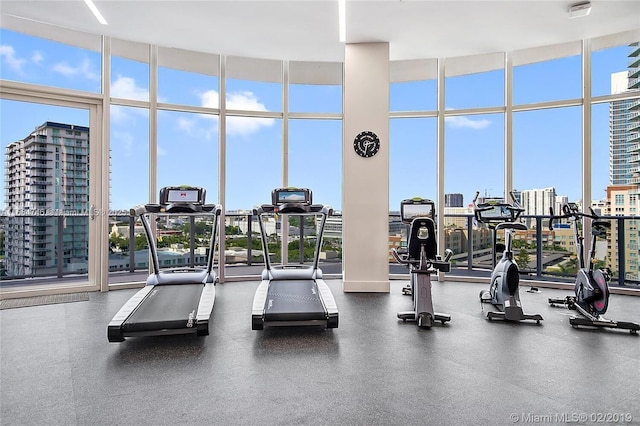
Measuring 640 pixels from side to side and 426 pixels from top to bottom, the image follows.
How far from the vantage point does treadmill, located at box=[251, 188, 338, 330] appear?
11.9 ft

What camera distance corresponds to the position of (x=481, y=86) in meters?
6.23

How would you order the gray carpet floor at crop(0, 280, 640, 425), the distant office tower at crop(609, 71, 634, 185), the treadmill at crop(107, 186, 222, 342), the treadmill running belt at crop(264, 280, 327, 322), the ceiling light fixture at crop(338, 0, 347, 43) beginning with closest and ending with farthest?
1. the gray carpet floor at crop(0, 280, 640, 425)
2. the treadmill at crop(107, 186, 222, 342)
3. the treadmill running belt at crop(264, 280, 327, 322)
4. the ceiling light fixture at crop(338, 0, 347, 43)
5. the distant office tower at crop(609, 71, 634, 185)

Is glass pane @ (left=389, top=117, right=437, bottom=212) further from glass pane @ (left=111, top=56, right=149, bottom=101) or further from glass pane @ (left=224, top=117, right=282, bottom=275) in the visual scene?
glass pane @ (left=111, top=56, right=149, bottom=101)

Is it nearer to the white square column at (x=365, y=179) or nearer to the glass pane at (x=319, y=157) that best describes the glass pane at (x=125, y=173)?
the glass pane at (x=319, y=157)

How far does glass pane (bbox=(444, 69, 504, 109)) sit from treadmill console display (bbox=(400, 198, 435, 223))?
7.68 ft

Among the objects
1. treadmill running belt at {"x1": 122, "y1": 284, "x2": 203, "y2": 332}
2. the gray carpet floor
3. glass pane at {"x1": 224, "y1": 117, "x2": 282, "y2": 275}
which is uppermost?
glass pane at {"x1": 224, "y1": 117, "x2": 282, "y2": 275}

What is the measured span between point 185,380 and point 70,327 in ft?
6.56

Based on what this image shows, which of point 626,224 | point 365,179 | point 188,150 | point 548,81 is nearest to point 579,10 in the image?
point 548,81

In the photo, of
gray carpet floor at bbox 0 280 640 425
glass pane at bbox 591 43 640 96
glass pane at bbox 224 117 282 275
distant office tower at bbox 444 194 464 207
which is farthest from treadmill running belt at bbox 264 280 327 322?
glass pane at bbox 591 43 640 96

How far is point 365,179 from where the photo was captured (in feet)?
18.4

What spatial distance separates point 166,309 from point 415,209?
3127 millimetres

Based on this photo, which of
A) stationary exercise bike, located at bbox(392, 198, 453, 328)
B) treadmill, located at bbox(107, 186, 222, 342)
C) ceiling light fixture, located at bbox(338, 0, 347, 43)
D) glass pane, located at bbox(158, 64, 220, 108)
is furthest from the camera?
glass pane, located at bbox(158, 64, 220, 108)

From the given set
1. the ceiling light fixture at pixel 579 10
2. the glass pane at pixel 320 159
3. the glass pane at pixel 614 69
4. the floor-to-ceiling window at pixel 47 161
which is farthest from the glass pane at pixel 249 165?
the glass pane at pixel 614 69

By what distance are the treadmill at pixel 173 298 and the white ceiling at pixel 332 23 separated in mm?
2198
